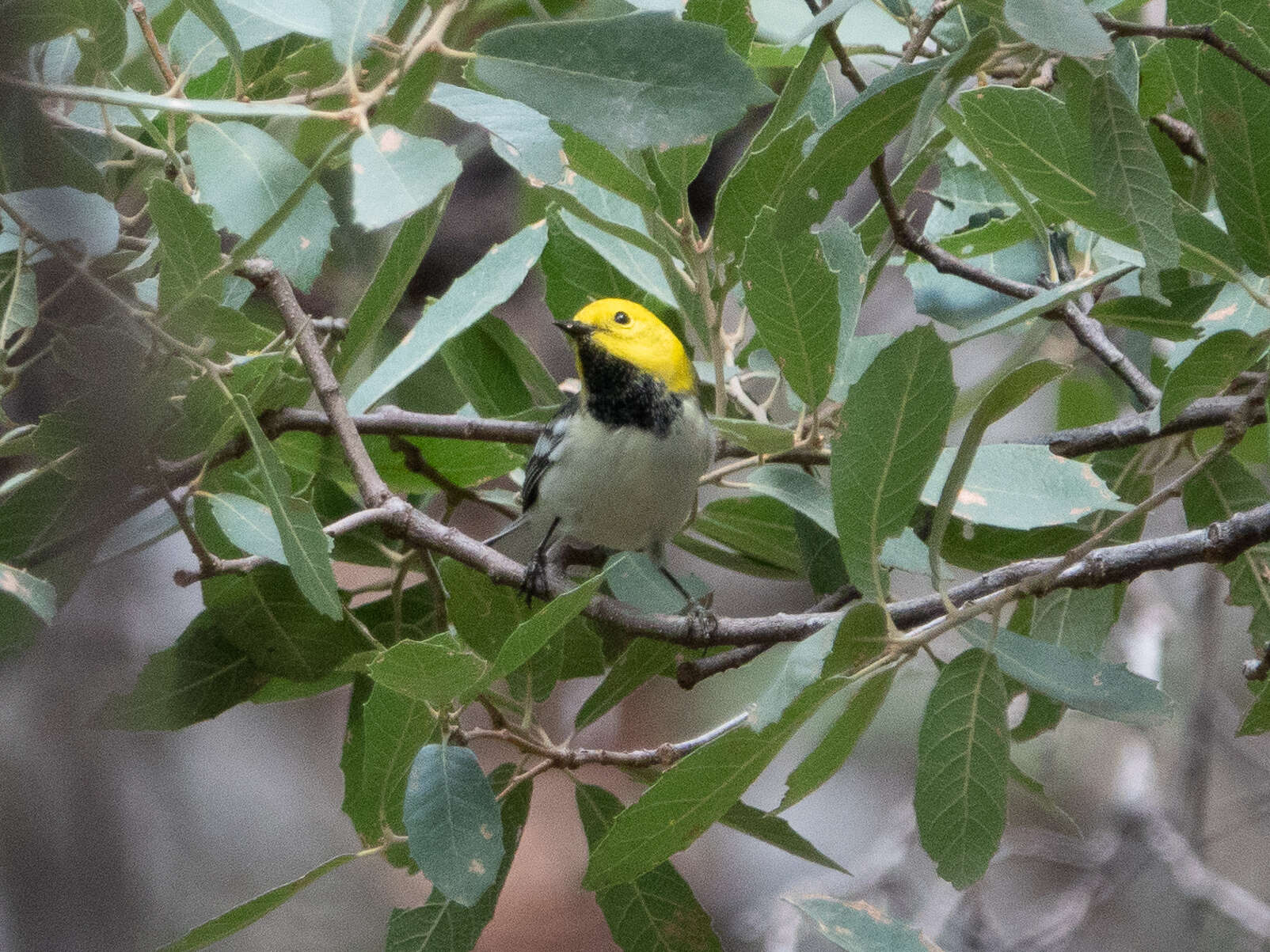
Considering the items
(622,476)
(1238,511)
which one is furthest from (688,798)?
(622,476)

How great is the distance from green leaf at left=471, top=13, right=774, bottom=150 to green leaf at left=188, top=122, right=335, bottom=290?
236 mm

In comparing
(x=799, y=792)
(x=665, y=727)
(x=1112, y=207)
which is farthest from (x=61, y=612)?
(x=665, y=727)

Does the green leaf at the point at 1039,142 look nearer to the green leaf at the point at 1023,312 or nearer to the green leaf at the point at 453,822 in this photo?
the green leaf at the point at 1023,312

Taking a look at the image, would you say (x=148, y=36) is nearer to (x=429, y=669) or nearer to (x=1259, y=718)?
(x=429, y=669)

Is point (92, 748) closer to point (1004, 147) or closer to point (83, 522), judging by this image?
point (83, 522)

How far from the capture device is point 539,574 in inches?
67.8

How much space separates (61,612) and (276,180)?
0.57 metres

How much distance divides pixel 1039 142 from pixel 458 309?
28.0 inches

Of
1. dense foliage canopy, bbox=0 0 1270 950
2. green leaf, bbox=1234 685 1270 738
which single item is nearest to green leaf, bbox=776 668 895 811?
dense foliage canopy, bbox=0 0 1270 950

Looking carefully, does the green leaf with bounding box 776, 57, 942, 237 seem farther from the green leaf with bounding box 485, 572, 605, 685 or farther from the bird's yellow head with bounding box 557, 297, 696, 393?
the bird's yellow head with bounding box 557, 297, 696, 393

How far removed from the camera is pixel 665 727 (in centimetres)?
496

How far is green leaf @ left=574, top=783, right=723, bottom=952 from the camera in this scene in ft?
4.59

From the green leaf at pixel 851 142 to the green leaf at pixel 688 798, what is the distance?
1.28ft

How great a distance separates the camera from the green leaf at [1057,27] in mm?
765
